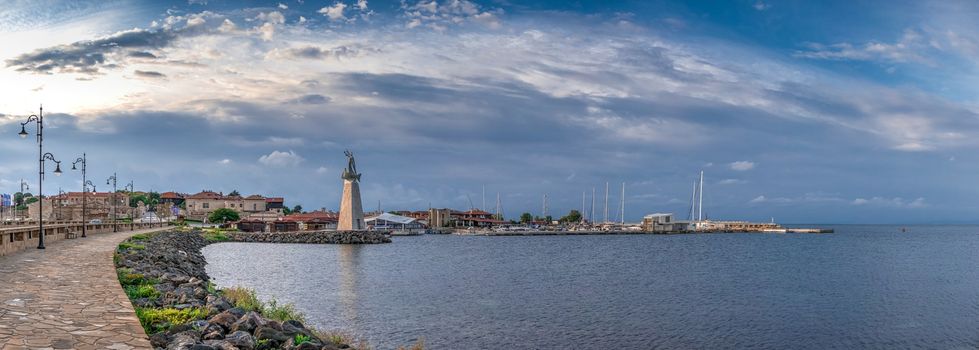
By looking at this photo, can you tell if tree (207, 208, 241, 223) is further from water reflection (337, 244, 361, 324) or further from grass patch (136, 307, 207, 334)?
grass patch (136, 307, 207, 334)

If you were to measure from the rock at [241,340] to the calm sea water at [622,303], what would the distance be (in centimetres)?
1123

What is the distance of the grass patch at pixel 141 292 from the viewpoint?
22.5m

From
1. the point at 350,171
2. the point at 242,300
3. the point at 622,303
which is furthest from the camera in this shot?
the point at 350,171

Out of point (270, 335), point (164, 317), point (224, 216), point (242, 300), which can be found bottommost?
point (224, 216)

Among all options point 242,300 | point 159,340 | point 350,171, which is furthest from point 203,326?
point 350,171

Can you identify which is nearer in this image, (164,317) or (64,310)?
(64,310)

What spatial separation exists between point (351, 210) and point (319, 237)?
8028 millimetres

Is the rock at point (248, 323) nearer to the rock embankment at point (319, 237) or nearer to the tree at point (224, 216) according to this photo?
the rock embankment at point (319, 237)

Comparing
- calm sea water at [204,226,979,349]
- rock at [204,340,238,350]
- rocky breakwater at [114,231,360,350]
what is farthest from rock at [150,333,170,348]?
calm sea water at [204,226,979,349]

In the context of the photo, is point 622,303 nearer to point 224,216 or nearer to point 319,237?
point 319,237

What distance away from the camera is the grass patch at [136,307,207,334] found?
17.2 metres

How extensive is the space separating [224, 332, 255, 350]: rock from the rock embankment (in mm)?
109945

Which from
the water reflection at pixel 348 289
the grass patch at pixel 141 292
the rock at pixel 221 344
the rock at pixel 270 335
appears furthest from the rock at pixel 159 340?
the water reflection at pixel 348 289

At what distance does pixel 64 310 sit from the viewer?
17.8 m
